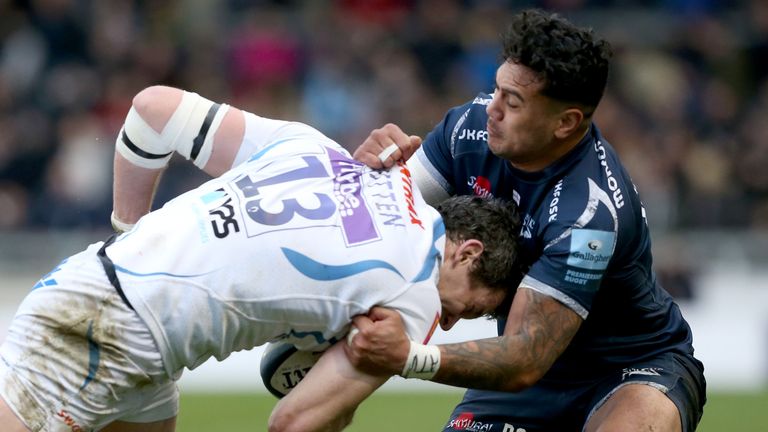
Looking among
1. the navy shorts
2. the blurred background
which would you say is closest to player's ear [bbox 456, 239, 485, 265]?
the navy shorts

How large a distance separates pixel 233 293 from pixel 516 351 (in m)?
1.26

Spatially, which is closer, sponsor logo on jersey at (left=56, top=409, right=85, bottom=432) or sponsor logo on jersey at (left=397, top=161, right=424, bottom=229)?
sponsor logo on jersey at (left=56, top=409, right=85, bottom=432)

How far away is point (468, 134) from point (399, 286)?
140cm

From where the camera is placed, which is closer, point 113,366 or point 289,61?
point 113,366

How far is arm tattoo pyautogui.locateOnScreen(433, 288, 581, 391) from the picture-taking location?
538 cm

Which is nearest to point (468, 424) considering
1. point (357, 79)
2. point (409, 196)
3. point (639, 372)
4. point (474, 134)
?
point (639, 372)

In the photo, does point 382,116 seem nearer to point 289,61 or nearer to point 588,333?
point 289,61

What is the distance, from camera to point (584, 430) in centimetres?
594

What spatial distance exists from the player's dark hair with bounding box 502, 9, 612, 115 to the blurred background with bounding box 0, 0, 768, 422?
740cm

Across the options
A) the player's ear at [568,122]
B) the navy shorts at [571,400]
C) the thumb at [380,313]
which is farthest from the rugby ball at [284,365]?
the player's ear at [568,122]

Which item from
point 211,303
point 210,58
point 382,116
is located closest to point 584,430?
point 211,303

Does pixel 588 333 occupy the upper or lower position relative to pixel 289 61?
lower

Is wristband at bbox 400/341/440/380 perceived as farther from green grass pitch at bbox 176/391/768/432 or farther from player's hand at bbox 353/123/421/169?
green grass pitch at bbox 176/391/768/432

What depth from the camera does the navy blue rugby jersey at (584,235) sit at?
18.2 feet
